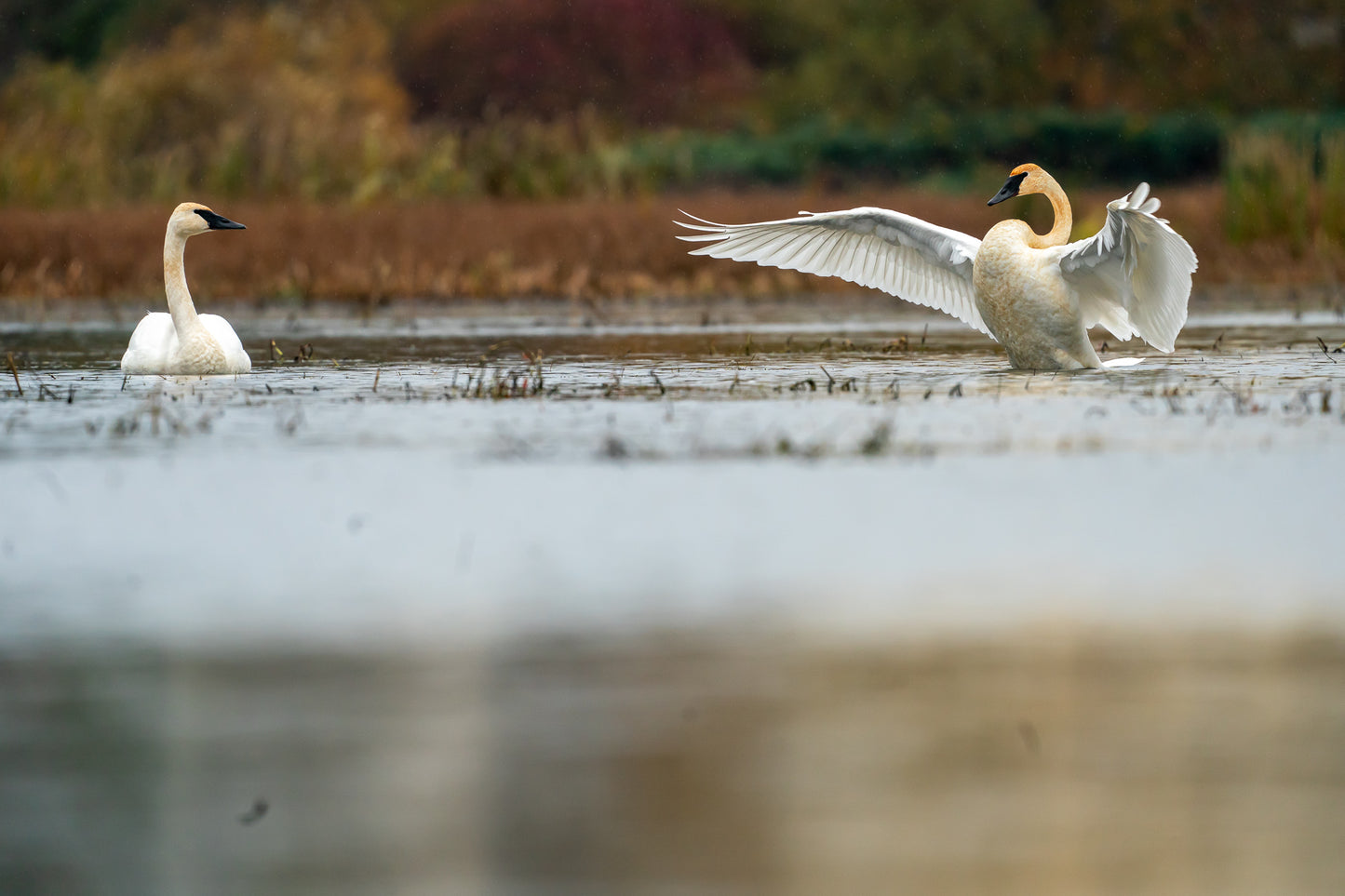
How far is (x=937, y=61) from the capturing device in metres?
41.5

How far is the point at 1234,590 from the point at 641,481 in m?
2.50

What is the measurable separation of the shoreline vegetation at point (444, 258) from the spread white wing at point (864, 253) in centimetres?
645

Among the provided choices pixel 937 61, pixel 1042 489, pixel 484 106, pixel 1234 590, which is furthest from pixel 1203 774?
pixel 484 106

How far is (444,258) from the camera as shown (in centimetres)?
1970

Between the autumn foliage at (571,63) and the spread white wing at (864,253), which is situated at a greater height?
the autumn foliage at (571,63)

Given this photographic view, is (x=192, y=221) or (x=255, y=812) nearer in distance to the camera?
(x=255, y=812)

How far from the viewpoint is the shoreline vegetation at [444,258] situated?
63.0 ft

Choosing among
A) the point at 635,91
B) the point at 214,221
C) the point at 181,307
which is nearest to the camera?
the point at 181,307

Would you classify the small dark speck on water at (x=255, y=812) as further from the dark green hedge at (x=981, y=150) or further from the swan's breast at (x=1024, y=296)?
the dark green hedge at (x=981, y=150)

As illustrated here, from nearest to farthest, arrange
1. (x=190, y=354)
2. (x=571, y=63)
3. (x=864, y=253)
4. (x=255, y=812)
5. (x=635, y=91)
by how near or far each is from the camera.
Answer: (x=255, y=812) < (x=190, y=354) < (x=864, y=253) < (x=571, y=63) < (x=635, y=91)

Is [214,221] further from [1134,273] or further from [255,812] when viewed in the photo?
[255,812]

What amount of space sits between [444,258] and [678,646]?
14830 millimetres

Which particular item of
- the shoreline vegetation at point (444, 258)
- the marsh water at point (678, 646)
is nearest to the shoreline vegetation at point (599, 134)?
the shoreline vegetation at point (444, 258)

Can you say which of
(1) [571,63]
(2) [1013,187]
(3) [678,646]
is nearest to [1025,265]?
(2) [1013,187]
